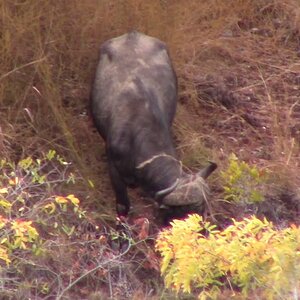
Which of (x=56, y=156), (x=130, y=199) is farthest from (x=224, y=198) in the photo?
(x=56, y=156)

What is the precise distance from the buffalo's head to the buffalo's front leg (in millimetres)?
440

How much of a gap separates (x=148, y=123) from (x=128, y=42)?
2.66 ft

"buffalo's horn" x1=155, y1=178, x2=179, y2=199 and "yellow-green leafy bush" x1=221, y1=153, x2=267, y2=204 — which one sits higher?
"buffalo's horn" x1=155, y1=178, x2=179, y2=199

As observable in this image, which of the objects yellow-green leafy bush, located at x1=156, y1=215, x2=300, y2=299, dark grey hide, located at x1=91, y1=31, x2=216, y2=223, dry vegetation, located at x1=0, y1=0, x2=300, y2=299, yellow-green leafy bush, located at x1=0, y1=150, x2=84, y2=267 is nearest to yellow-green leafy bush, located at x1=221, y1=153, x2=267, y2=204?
dry vegetation, located at x1=0, y1=0, x2=300, y2=299

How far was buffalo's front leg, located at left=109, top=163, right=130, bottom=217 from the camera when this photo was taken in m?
8.54

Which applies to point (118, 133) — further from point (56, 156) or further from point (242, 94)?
point (242, 94)

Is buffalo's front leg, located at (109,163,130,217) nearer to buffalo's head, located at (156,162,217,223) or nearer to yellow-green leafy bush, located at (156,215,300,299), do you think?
buffalo's head, located at (156,162,217,223)

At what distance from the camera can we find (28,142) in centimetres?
891

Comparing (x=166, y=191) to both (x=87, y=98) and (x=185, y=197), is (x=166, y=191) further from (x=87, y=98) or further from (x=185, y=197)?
(x=87, y=98)

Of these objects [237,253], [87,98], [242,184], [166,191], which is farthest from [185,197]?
[237,253]

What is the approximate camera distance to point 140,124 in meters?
8.45

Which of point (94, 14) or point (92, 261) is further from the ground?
point (94, 14)

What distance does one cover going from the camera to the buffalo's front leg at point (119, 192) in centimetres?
854

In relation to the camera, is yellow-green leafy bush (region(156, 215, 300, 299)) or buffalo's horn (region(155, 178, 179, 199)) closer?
yellow-green leafy bush (region(156, 215, 300, 299))
